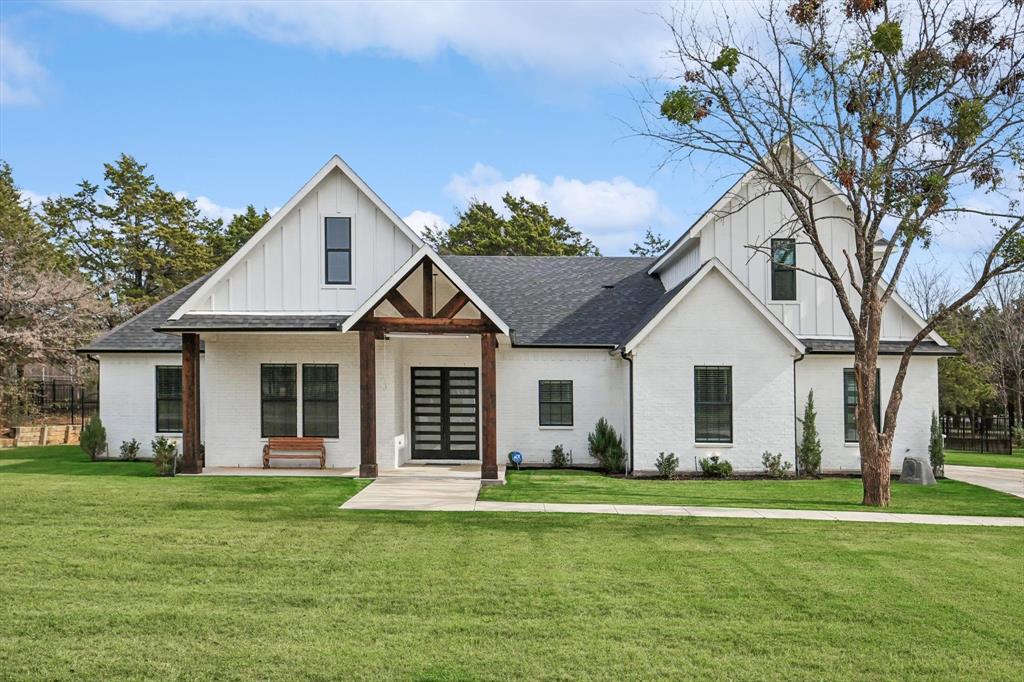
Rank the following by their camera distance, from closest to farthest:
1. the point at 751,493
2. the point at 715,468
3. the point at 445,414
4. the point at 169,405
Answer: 1. the point at 751,493
2. the point at 715,468
3. the point at 169,405
4. the point at 445,414

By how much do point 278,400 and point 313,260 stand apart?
3.56 meters

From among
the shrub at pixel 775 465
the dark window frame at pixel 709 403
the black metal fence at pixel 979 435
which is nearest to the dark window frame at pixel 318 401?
the dark window frame at pixel 709 403

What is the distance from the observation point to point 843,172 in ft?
47.8

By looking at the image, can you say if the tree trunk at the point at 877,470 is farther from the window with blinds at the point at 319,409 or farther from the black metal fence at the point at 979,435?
the black metal fence at the point at 979,435

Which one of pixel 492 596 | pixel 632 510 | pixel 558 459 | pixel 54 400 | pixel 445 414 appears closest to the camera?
pixel 492 596

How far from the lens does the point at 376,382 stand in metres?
19.7

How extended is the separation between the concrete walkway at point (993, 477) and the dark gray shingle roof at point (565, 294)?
901 centimetres

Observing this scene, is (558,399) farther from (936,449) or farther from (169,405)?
(169,405)

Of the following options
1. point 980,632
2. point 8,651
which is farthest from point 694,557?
point 8,651

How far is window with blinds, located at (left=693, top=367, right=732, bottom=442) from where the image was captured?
1948 cm

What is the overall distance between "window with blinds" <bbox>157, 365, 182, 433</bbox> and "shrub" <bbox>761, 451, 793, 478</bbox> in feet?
48.9

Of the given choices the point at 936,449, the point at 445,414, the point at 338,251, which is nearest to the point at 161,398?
the point at 338,251

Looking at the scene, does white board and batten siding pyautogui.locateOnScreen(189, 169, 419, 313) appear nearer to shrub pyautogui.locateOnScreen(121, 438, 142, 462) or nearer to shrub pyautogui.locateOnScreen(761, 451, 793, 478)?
shrub pyautogui.locateOnScreen(121, 438, 142, 462)

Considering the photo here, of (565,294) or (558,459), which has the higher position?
(565,294)
